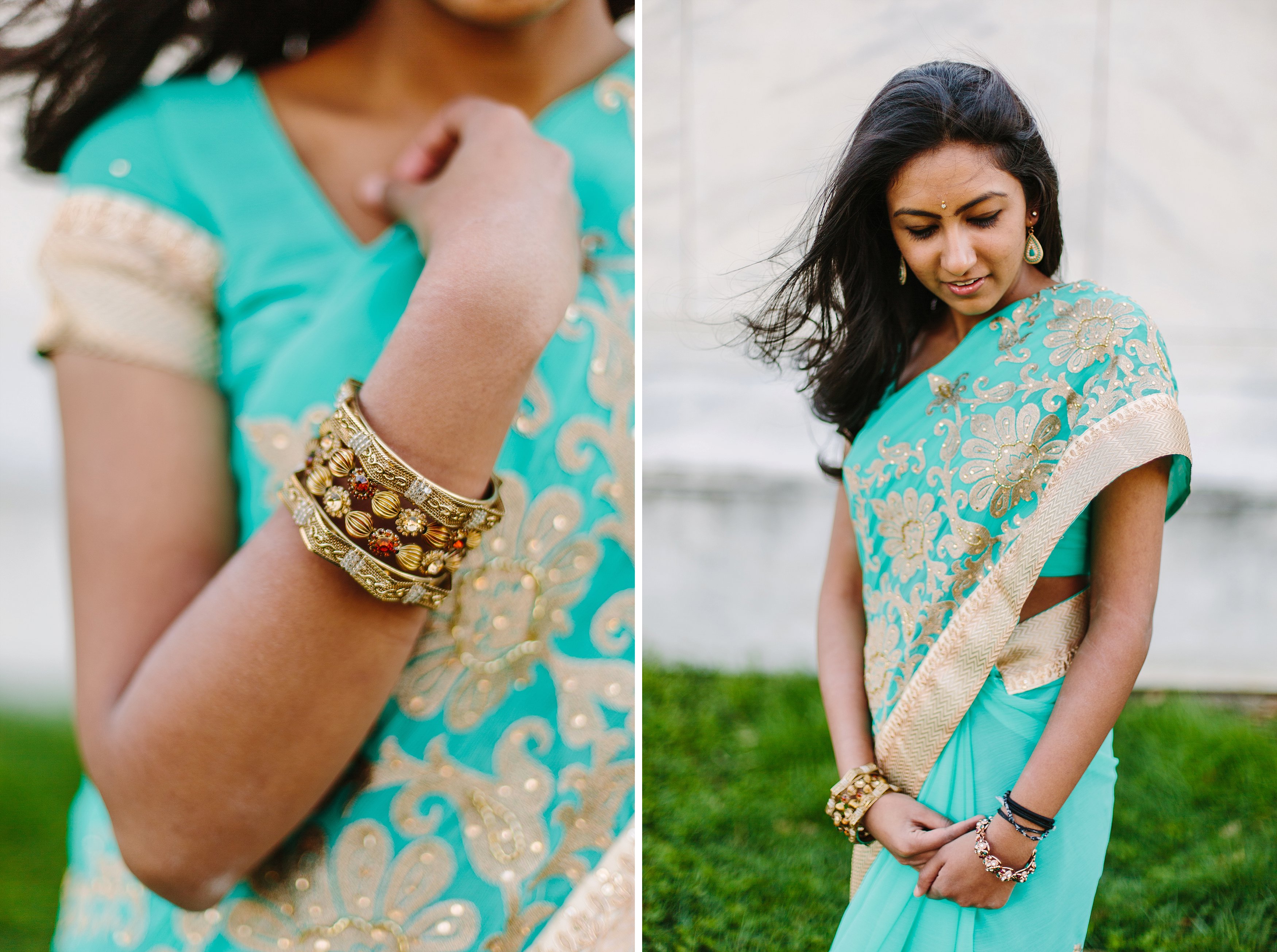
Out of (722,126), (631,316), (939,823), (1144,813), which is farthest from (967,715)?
(1144,813)

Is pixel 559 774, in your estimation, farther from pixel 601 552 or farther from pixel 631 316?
pixel 631 316

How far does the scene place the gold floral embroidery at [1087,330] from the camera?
2.31 ft

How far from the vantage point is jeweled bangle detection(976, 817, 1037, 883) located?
72 centimetres

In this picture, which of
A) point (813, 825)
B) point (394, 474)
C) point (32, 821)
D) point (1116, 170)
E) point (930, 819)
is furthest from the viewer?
point (32, 821)

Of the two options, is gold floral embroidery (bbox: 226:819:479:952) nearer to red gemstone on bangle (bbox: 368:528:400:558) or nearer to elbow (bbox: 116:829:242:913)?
elbow (bbox: 116:829:242:913)

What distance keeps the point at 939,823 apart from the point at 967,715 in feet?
0.31

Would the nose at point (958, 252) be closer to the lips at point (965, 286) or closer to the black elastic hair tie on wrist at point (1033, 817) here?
the lips at point (965, 286)

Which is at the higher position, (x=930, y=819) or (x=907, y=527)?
(x=907, y=527)

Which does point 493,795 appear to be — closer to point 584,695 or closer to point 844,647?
point 584,695

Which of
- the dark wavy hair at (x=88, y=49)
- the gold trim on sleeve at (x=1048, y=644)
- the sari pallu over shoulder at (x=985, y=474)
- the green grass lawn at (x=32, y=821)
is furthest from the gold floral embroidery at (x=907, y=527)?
the green grass lawn at (x=32, y=821)

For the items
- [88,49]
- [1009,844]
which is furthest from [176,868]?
[88,49]

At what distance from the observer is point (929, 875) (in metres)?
0.75

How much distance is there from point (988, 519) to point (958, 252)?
0.22 m

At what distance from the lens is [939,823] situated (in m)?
0.75
